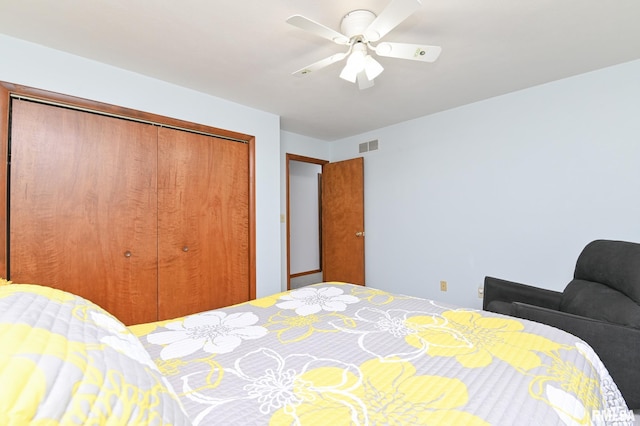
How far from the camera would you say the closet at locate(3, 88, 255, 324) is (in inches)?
80.6

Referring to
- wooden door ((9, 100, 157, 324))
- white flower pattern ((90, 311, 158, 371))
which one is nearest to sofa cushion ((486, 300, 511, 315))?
white flower pattern ((90, 311, 158, 371))

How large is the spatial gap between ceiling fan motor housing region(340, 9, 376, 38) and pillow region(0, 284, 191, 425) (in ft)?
6.04

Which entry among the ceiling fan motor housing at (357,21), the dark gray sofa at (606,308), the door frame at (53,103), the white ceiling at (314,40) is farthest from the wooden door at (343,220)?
the ceiling fan motor housing at (357,21)

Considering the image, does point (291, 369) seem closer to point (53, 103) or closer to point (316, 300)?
point (316, 300)

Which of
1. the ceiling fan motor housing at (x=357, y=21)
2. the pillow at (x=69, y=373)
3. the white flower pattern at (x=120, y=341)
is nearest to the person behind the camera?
the pillow at (x=69, y=373)

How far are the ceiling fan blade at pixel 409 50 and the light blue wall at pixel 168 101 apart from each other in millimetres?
1859

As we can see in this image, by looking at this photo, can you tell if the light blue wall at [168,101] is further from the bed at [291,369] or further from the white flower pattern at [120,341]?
the white flower pattern at [120,341]

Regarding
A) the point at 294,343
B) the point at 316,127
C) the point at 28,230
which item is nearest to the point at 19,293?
the point at 294,343

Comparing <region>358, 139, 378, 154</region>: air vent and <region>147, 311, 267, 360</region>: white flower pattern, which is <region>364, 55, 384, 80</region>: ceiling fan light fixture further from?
<region>358, 139, 378, 154</region>: air vent

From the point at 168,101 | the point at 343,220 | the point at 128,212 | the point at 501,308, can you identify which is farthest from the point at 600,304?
the point at 168,101

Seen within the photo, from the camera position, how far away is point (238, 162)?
315 cm

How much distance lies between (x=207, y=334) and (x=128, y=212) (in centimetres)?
171

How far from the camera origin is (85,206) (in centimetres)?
224

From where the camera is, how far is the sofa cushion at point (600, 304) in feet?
5.15
